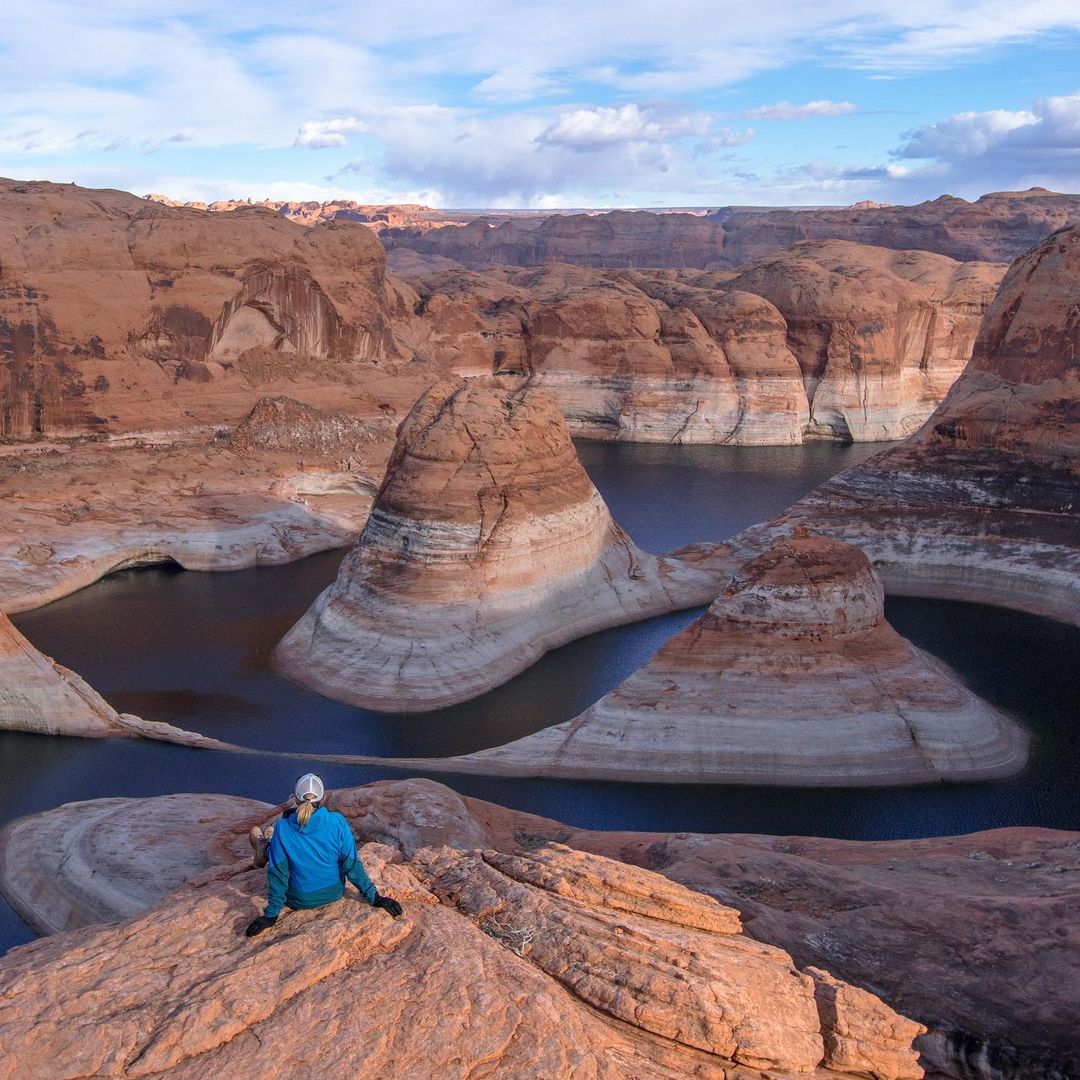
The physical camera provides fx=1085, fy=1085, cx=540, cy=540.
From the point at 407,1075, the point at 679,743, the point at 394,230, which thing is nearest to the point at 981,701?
the point at 679,743

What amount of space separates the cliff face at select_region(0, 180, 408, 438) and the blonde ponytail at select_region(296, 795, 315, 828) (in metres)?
34.9

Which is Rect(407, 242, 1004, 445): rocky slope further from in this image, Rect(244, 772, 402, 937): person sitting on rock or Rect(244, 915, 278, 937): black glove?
Rect(244, 915, 278, 937): black glove

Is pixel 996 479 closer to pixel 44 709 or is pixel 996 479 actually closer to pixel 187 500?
pixel 44 709

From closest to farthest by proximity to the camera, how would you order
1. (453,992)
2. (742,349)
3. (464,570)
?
(453,992) → (464,570) → (742,349)

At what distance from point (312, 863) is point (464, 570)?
16982 millimetres

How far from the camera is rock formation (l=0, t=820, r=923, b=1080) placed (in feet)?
20.7

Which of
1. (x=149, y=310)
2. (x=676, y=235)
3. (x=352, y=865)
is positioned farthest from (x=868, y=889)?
(x=676, y=235)

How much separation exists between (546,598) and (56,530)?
16.3 metres

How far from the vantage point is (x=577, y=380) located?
59094 mm

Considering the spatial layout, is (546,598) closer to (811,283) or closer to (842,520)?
(842,520)

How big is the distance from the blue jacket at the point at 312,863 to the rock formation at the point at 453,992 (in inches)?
5.6

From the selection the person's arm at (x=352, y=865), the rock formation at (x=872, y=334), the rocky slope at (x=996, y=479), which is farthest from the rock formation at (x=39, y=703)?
the rock formation at (x=872, y=334)

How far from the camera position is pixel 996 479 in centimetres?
3048

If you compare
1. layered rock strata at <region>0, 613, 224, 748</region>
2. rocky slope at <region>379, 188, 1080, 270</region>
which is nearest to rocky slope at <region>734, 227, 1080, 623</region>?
layered rock strata at <region>0, 613, 224, 748</region>
